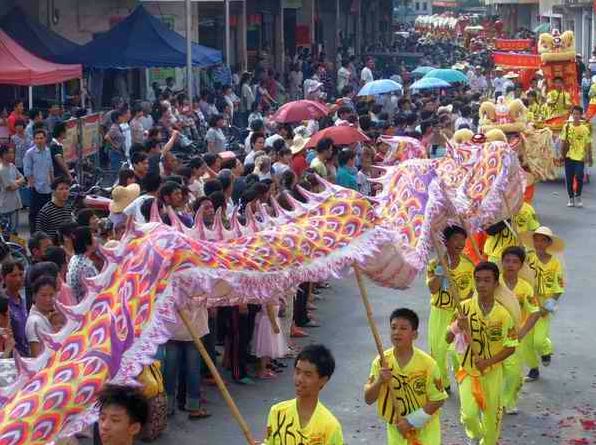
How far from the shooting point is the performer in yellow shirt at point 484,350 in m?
8.52

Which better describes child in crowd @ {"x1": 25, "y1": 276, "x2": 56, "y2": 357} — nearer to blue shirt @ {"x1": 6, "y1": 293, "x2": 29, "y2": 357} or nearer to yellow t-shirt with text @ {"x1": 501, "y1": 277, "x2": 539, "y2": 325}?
blue shirt @ {"x1": 6, "y1": 293, "x2": 29, "y2": 357}

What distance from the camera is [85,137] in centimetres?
1708

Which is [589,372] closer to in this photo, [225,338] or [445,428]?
[445,428]

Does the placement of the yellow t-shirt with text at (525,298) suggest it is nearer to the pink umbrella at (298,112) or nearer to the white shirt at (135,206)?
the white shirt at (135,206)

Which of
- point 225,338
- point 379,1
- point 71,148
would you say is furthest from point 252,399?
point 379,1

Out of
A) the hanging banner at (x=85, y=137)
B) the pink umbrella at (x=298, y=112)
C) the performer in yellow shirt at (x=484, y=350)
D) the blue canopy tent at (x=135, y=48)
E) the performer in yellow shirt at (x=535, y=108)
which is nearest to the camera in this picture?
the performer in yellow shirt at (x=484, y=350)

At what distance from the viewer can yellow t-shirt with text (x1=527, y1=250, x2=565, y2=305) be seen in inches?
410

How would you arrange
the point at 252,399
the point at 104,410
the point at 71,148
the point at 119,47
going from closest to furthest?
the point at 104,410 → the point at 252,399 → the point at 71,148 → the point at 119,47

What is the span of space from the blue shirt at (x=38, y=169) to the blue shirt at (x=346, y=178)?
3397mm

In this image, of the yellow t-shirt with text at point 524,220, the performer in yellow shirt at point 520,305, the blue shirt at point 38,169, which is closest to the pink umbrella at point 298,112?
the blue shirt at point 38,169

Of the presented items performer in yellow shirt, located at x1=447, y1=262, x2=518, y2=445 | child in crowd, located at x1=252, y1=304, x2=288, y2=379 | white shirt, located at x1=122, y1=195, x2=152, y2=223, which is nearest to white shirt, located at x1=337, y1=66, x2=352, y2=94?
white shirt, located at x1=122, y1=195, x2=152, y2=223

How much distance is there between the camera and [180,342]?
962 centimetres

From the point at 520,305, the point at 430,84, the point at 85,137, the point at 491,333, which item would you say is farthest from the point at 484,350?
the point at 430,84

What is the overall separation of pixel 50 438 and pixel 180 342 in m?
3.75
